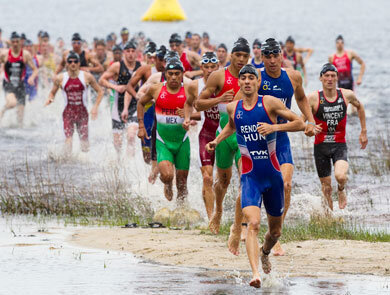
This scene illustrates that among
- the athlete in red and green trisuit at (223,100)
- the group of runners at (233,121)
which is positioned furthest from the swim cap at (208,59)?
the athlete in red and green trisuit at (223,100)

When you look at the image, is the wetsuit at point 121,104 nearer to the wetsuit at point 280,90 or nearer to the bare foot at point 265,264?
the wetsuit at point 280,90

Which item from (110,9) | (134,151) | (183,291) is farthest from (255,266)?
(110,9)

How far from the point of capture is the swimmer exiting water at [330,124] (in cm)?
1232

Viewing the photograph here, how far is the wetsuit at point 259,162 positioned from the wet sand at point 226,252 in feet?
2.89

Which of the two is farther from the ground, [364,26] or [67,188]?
[364,26]

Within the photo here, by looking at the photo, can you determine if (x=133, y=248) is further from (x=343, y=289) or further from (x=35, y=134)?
(x=35, y=134)

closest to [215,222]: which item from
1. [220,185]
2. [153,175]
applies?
[220,185]

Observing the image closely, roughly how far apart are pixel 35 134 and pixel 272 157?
54.9 ft

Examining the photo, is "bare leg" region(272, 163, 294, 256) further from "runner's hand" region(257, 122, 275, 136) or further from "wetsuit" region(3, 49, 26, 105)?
"wetsuit" region(3, 49, 26, 105)

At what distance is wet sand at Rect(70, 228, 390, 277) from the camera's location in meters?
9.21

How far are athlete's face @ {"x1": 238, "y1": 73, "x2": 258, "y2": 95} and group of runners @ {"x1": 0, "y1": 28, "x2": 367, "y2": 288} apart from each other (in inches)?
0.5

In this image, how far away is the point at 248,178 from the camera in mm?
8555

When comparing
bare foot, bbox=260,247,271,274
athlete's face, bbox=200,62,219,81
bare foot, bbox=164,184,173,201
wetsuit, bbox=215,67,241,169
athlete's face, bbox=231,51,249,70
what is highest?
athlete's face, bbox=231,51,249,70

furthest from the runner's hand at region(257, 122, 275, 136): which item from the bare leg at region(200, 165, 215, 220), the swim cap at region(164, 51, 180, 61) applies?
the swim cap at region(164, 51, 180, 61)
